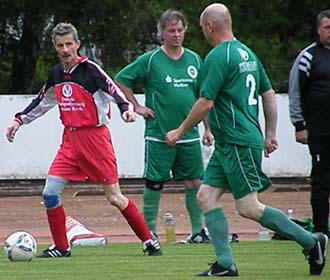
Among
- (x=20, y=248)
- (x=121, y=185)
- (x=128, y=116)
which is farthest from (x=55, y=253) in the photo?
(x=121, y=185)

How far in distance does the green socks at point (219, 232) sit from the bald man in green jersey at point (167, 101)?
3114 mm

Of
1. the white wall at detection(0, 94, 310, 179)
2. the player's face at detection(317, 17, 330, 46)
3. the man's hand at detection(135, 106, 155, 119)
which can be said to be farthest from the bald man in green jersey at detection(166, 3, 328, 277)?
the white wall at detection(0, 94, 310, 179)

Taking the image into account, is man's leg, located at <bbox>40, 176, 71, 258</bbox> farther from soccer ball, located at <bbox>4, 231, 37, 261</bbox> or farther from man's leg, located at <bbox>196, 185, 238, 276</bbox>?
man's leg, located at <bbox>196, 185, 238, 276</bbox>

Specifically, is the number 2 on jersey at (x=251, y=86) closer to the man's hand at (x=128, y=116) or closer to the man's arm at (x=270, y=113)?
the man's arm at (x=270, y=113)

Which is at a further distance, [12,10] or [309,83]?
[12,10]

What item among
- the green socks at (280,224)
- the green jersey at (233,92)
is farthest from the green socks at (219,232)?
the green jersey at (233,92)

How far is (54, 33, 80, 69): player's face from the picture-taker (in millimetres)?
10664

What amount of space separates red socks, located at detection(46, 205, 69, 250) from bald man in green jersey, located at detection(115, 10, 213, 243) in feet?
5.29

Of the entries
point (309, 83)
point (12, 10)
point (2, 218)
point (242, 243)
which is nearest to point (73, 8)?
point (12, 10)

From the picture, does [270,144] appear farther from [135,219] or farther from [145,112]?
[145,112]

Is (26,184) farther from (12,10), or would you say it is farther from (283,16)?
(283,16)

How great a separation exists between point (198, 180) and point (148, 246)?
163 cm

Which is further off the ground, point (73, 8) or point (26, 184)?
point (73, 8)

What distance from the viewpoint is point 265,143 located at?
30.9 feet
